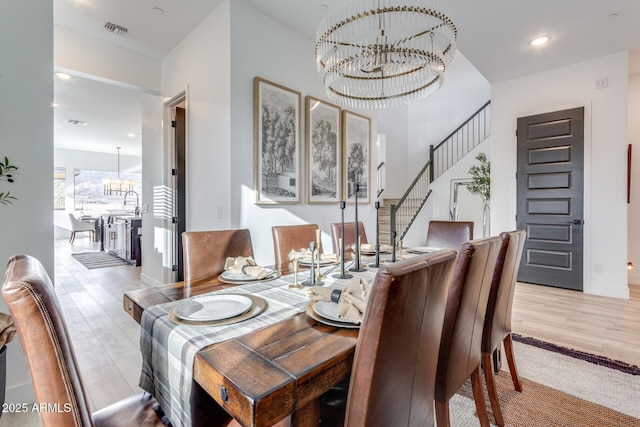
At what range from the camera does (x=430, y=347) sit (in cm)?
92

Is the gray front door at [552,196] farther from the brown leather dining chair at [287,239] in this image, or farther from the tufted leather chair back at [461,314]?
the tufted leather chair back at [461,314]

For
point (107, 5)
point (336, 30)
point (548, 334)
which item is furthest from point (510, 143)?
point (107, 5)

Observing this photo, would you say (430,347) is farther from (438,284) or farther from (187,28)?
(187,28)

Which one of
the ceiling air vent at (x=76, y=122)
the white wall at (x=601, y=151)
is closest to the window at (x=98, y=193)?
the ceiling air vent at (x=76, y=122)

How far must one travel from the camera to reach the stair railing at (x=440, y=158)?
684 centimetres

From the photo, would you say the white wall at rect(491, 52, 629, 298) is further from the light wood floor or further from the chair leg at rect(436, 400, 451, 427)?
the chair leg at rect(436, 400, 451, 427)

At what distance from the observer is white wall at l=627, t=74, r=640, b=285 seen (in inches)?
165

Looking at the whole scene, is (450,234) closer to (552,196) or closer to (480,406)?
(480,406)

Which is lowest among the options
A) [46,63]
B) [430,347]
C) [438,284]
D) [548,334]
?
[548,334]

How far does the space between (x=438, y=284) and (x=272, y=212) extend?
2.41m

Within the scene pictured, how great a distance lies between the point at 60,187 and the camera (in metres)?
9.63

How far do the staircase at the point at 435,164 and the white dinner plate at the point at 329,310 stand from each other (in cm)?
555

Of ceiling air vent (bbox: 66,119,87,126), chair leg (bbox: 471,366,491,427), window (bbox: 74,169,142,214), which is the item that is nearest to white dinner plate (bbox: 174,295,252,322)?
chair leg (bbox: 471,366,491,427)

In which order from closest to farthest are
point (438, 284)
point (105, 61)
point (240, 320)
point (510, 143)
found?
point (438, 284) → point (240, 320) → point (105, 61) → point (510, 143)
